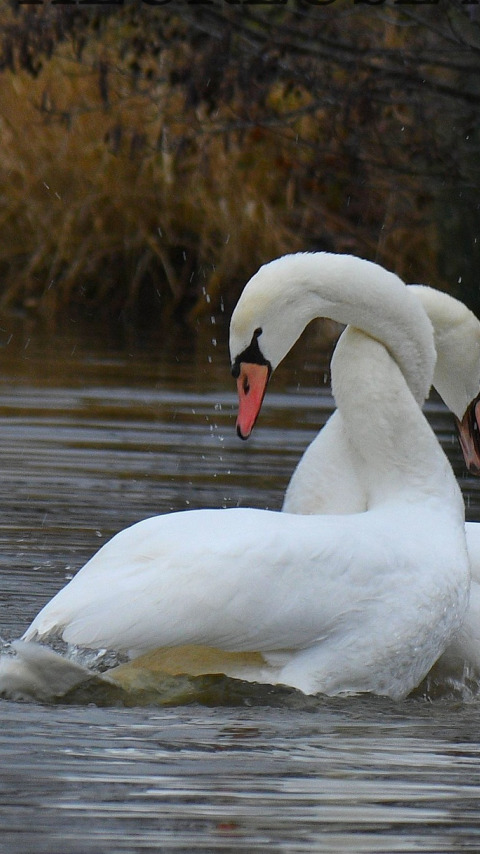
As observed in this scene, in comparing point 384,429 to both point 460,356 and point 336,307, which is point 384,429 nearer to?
point 336,307

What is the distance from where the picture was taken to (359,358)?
205 inches

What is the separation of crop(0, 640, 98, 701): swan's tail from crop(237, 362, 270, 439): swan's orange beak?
889 mm

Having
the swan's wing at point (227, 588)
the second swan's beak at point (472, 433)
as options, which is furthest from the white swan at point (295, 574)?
the second swan's beak at point (472, 433)

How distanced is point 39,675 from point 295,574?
25.3 inches

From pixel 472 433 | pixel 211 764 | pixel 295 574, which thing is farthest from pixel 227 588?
pixel 472 433

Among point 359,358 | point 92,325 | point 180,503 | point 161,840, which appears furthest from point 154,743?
point 92,325

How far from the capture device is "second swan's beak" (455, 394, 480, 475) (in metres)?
5.65

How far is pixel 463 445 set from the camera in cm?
571

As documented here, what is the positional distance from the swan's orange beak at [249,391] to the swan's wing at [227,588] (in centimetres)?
42

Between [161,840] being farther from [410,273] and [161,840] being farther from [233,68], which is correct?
[410,273]

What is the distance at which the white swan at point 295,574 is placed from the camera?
4.31m

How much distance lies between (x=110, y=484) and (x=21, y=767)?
4.41 meters

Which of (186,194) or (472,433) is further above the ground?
(472,433)

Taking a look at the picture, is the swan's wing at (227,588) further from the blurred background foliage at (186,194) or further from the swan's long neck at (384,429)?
the blurred background foliage at (186,194)
